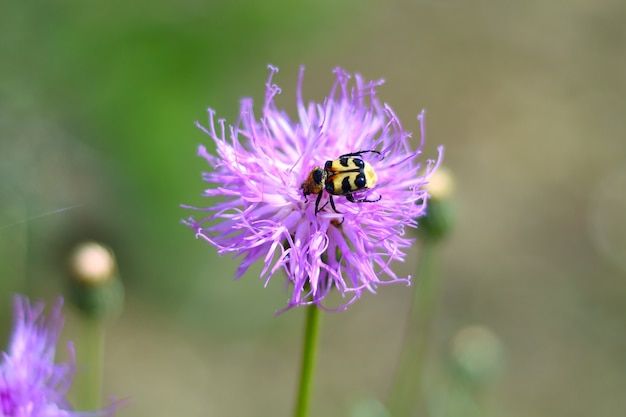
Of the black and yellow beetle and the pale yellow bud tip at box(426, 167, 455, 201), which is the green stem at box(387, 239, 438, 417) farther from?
the black and yellow beetle

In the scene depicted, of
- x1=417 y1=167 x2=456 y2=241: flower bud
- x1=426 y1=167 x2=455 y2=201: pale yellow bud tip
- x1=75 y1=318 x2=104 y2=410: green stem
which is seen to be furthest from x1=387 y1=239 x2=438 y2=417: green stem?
x1=75 y1=318 x2=104 y2=410: green stem

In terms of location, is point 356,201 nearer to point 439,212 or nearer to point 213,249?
point 439,212

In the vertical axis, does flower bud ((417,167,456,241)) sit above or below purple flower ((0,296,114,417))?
above

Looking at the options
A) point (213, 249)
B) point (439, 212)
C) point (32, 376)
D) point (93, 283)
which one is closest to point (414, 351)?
point (439, 212)

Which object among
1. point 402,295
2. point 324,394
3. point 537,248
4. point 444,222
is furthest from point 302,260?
point 537,248

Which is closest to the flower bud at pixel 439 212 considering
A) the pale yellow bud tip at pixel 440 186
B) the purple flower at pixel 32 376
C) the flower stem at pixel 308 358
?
the pale yellow bud tip at pixel 440 186

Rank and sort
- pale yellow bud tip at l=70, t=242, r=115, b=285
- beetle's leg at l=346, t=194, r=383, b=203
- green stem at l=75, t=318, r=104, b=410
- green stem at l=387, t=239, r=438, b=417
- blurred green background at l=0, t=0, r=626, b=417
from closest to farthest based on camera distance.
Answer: beetle's leg at l=346, t=194, r=383, b=203
green stem at l=75, t=318, r=104, b=410
green stem at l=387, t=239, r=438, b=417
pale yellow bud tip at l=70, t=242, r=115, b=285
blurred green background at l=0, t=0, r=626, b=417
